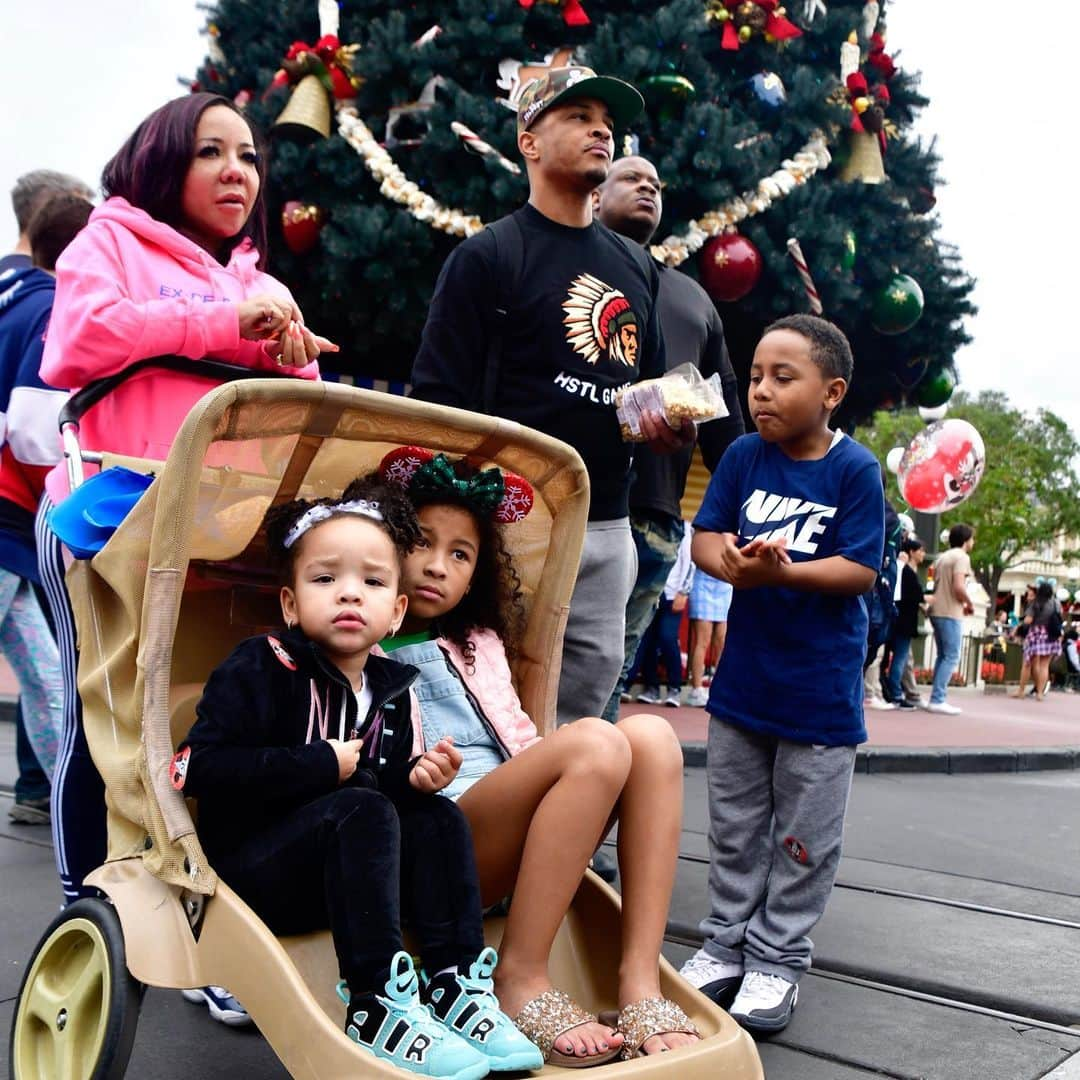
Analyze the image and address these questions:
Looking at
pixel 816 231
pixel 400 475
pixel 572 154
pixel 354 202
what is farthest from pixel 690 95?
pixel 400 475

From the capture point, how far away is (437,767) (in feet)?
6.50

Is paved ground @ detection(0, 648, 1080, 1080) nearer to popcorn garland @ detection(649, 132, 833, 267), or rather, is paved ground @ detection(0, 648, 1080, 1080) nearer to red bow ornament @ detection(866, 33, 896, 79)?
popcorn garland @ detection(649, 132, 833, 267)

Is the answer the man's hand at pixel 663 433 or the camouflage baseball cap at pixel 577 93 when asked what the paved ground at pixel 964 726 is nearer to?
the man's hand at pixel 663 433

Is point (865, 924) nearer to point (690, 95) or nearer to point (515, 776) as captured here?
point (515, 776)

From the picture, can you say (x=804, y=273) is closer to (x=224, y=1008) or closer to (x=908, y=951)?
(x=908, y=951)

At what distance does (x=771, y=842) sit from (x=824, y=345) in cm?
121

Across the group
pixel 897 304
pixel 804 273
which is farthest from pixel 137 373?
pixel 897 304

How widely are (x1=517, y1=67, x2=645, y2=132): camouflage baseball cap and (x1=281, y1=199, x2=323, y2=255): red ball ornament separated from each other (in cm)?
512

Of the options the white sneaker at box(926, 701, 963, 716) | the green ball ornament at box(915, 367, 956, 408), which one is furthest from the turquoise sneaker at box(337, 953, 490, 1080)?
the white sneaker at box(926, 701, 963, 716)

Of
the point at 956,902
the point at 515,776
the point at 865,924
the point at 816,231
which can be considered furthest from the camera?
the point at 816,231

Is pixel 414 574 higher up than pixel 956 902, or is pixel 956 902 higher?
pixel 414 574

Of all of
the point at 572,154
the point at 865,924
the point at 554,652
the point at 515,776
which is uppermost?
the point at 572,154

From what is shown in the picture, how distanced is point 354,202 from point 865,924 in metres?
6.03

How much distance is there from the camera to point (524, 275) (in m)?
3.09
